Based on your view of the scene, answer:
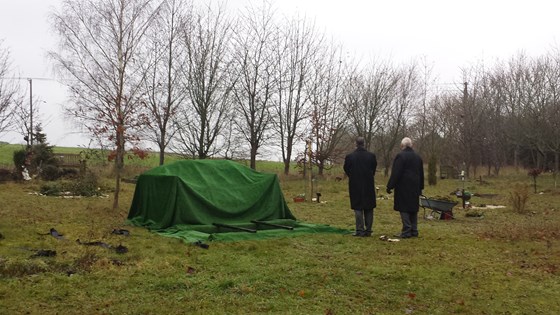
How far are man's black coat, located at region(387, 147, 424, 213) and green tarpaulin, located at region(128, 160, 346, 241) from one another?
1.49 m

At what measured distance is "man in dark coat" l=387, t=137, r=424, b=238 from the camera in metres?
9.07

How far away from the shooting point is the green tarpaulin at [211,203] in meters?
9.71

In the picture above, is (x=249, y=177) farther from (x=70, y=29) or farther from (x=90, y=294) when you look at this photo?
(x=70, y=29)

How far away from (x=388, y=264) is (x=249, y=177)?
16.1ft

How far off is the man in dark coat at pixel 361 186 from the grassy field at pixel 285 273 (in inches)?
20.0

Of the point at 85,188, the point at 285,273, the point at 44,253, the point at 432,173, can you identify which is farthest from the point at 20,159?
the point at 285,273

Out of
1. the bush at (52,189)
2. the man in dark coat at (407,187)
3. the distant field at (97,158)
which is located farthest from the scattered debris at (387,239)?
the bush at (52,189)

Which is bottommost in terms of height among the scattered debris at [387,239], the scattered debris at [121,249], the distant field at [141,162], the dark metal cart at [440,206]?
the scattered debris at [387,239]

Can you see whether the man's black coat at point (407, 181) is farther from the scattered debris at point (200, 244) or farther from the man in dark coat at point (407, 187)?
the scattered debris at point (200, 244)

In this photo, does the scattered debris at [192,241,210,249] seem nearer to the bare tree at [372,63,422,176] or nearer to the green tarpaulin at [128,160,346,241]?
the green tarpaulin at [128,160,346,241]

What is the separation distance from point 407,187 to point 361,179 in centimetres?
83

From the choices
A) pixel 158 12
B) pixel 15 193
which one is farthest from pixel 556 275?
pixel 158 12

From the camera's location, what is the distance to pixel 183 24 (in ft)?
86.6

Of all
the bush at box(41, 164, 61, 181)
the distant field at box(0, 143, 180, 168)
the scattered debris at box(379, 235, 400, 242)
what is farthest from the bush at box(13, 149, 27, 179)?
the scattered debris at box(379, 235, 400, 242)
